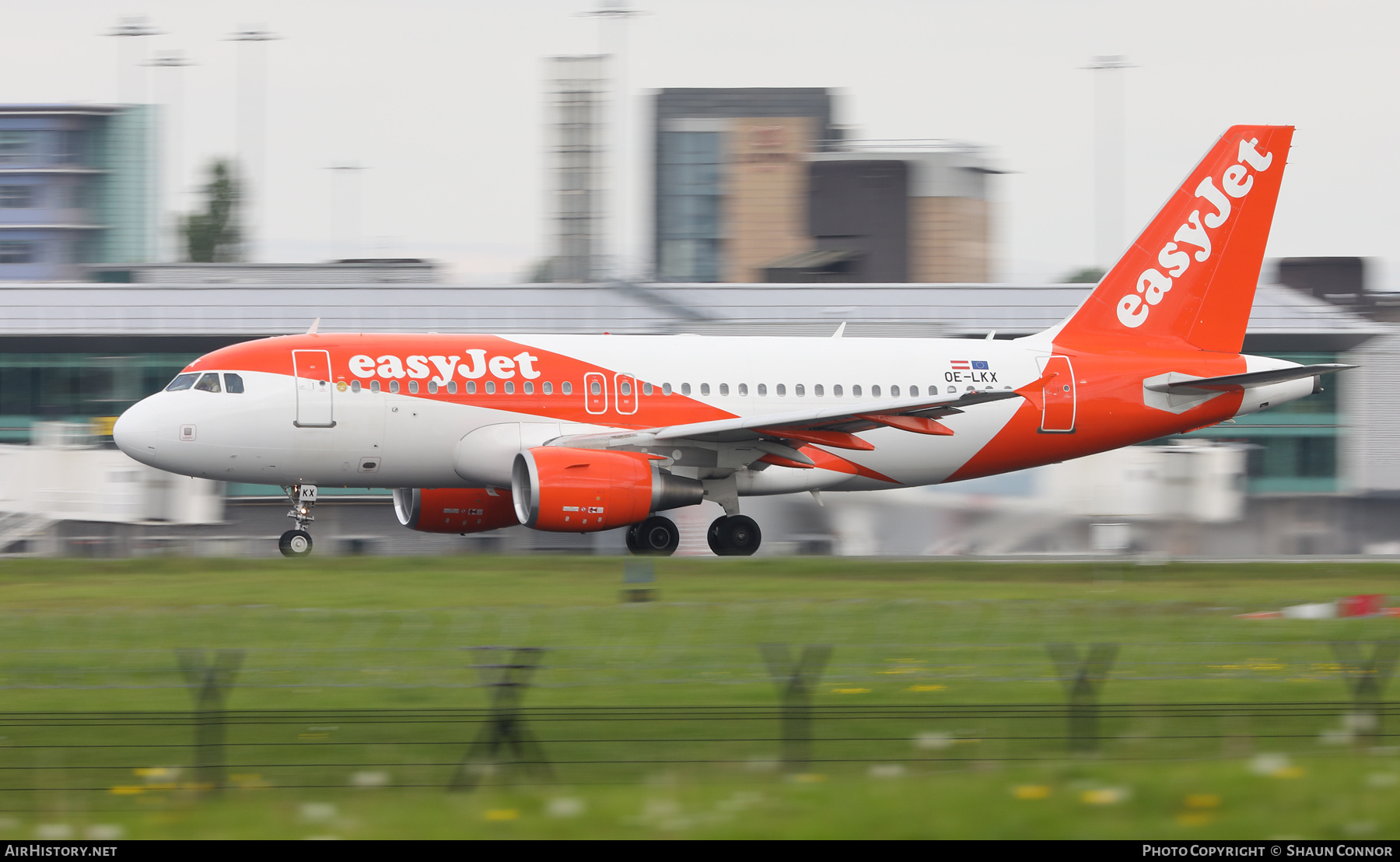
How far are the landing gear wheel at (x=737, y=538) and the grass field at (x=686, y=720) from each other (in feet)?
27.0

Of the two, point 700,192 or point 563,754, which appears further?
point 700,192

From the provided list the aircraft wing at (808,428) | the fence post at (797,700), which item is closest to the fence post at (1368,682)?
the fence post at (797,700)

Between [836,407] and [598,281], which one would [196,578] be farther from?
[598,281]

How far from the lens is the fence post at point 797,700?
30.7 feet

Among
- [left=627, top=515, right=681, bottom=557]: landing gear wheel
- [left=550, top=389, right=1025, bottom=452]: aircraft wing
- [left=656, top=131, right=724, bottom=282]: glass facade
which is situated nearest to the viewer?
[left=550, top=389, right=1025, bottom=452]: aircraft wing

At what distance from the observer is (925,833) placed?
7.54 m

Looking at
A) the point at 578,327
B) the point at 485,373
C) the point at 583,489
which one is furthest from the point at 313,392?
the point at 578,327

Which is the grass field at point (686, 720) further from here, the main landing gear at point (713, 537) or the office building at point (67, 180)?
the office building at point (67, 180)

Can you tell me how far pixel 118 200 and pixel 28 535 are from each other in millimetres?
86480

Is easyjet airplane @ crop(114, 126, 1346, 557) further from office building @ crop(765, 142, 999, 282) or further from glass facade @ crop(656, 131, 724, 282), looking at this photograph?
glass facade @ crop(656, 131, 724, 282)

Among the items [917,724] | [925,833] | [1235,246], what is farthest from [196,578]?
[1235,246]

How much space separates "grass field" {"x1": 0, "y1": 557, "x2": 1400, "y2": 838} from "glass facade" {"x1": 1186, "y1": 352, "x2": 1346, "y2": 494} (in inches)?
1167

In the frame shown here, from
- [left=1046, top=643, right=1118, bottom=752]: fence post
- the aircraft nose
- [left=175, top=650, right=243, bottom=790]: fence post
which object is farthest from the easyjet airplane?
[left=175, top=650, right=243, bottom=790]: fence post

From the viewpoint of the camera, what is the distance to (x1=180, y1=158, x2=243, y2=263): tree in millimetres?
100938
